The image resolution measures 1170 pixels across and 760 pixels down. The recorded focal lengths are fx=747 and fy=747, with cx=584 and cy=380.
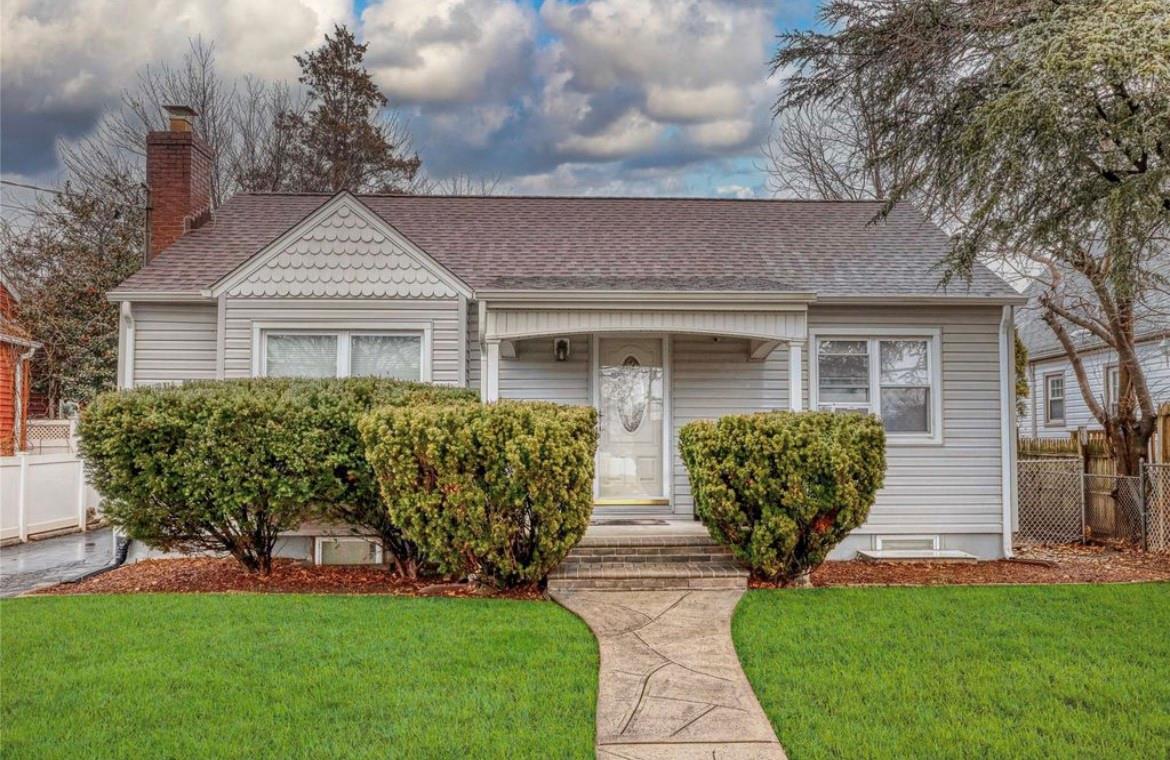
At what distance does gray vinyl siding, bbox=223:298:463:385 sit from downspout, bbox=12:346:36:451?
1015cm

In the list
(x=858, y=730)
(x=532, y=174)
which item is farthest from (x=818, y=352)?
(x=532, y=174)

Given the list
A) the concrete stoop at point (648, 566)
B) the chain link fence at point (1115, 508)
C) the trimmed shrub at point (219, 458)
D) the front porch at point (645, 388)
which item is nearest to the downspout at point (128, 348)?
the trimmed shrub at point (219, 458)

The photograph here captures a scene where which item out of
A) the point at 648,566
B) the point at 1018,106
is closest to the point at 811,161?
the point at 1018,106

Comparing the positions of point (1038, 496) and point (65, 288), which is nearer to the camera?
point (1038, 496)

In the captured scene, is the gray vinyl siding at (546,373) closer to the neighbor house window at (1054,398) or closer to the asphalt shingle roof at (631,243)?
the asphalt shingle roof at (631,243)

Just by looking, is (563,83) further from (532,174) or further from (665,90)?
(532,174)

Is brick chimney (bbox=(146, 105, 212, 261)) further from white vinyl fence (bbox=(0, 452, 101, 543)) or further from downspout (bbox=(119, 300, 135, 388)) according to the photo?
white vinyl fence (bbox=(0, 452, 101, 543))

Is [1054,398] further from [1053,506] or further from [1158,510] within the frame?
[1158,510]

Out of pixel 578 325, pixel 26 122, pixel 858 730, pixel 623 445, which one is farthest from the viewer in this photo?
pixel 26 122

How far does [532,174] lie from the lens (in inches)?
947

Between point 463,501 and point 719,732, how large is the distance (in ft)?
10.3

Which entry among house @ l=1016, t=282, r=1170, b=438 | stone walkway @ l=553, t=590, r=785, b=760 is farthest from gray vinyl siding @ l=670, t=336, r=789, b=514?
house @ l=1016, t=282, r=1170, b=438

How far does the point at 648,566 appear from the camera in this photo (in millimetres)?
7172

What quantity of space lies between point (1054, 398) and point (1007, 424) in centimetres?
1178
